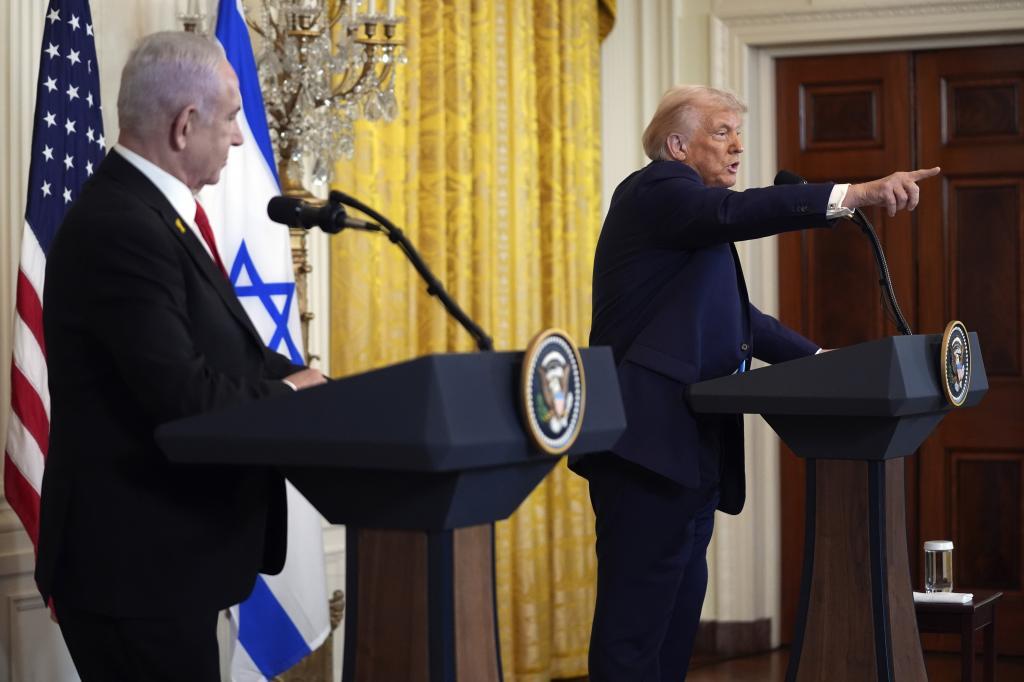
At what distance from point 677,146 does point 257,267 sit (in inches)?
44.0

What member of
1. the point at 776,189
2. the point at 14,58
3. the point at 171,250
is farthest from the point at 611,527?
the point at 14,58

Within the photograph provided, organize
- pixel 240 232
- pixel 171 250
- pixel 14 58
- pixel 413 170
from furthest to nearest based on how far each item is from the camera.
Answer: pixel 413 170 < pixel 240 232 < pixel 14 58 < pixel 171 250

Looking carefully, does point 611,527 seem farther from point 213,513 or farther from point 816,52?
point 816,52

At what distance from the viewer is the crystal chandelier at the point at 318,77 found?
333cm

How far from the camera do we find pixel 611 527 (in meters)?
Result: 2.72

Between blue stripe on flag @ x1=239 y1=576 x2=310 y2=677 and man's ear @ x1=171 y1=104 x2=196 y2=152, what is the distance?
1643 millimetres

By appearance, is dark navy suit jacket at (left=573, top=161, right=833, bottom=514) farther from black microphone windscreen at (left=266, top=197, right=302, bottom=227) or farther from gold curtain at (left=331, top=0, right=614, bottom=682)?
gold curtain at (left=331, top=0, right=614, bottom=682)

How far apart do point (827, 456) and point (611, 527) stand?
18.3 inches

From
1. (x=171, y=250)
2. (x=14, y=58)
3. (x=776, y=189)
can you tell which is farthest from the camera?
(x=14, y=58)

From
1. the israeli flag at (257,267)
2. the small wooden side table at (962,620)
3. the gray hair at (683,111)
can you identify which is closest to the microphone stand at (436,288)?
the gray hair at (683,111)

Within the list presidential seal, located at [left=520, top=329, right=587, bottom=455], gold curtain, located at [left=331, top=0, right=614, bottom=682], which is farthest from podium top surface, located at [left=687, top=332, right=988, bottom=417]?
gold curtain, located at [left=331, top=0, right=614, bottom=682]

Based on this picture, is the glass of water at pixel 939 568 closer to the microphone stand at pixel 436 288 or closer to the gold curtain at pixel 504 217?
the gold curtain at pixel 504 217

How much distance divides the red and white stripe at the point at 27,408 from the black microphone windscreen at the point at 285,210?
107cm

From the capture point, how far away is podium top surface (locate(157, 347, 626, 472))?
1.54 meters
